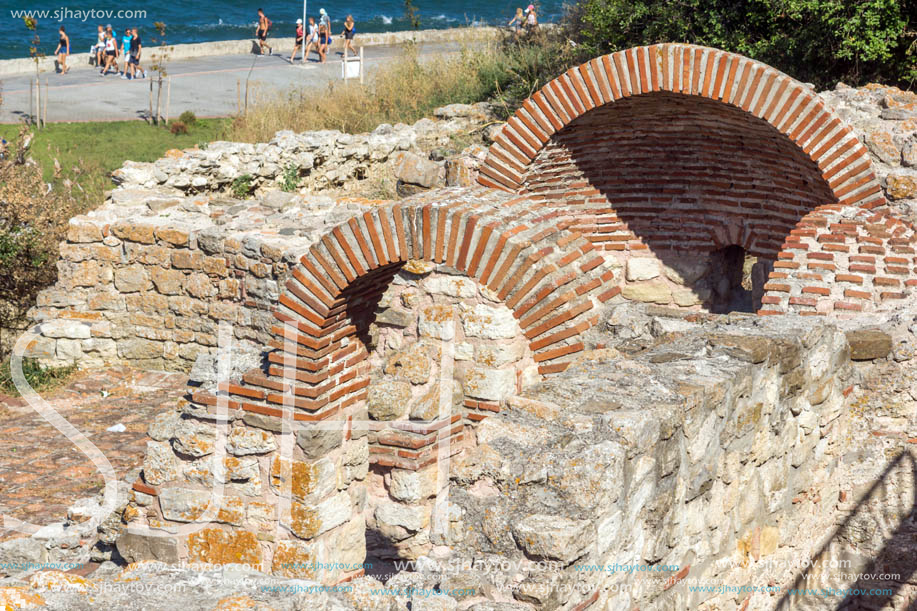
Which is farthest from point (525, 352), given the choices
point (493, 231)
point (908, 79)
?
point (908, 79)

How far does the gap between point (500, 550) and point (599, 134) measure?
5.49 metres

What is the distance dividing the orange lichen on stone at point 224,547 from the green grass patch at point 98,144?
985cm

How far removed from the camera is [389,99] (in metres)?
14.2

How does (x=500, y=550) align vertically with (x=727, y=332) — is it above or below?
below

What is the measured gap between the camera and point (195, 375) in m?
5.40

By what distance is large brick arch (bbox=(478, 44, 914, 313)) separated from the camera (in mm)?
6125

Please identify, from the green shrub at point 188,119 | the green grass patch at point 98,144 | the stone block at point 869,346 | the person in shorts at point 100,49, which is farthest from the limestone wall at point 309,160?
the person in shorts at point 100,49

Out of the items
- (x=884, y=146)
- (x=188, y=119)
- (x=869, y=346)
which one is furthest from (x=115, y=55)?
(x=869, y=346)

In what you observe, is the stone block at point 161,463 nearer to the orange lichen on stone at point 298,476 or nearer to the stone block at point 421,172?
the orange lichen on stone at point 298,476

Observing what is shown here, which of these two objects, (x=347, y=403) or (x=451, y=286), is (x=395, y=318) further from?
(x=347, y=403)

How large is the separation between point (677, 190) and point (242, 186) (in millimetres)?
5289

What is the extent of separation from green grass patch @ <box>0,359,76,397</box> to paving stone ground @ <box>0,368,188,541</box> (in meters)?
0.12

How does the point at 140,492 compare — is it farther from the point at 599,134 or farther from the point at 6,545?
the point at 599,134

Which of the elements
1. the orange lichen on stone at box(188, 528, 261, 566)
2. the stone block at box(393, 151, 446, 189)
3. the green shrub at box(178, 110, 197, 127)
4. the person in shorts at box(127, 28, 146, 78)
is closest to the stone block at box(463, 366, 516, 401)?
the orange lichen on stone at box(188, 528, 261, 566)
